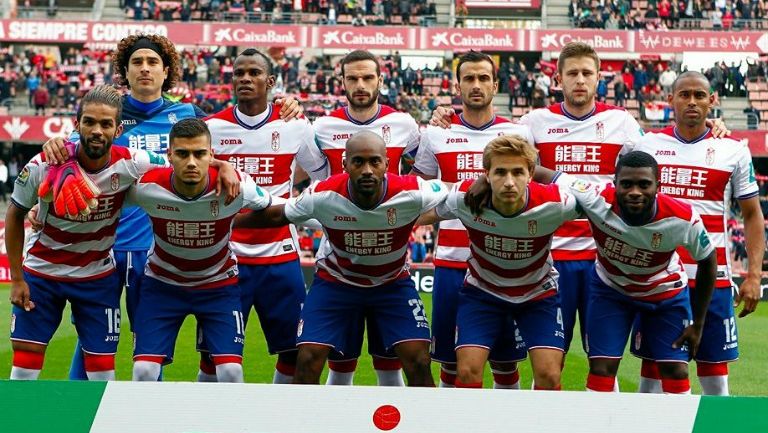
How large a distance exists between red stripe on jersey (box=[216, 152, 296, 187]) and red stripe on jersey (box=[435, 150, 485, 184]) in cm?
109

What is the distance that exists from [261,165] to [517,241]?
190 cm

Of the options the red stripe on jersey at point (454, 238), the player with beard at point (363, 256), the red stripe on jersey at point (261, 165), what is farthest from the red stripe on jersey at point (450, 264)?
the red stripe on jersey at point (261, 165)

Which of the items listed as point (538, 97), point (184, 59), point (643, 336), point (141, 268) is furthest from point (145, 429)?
point (184, 59)

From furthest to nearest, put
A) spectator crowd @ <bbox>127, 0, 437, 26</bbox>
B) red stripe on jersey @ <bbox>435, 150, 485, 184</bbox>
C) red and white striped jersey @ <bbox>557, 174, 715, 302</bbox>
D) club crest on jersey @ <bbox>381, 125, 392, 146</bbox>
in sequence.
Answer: spectator crowd @ <bbox>127, 0, 437, 26</bbox> → club crest on jersey @ <bbox>381, 125, 392, 146</bbox> → red stripe on jersey @ <bbox>435, 150, 485, 184</bbox> → red and white striped jersey @ <bbox>557, 174, 715, 302</bbox>

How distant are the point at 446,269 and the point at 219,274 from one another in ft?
5.07

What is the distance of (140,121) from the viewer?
6898 mm

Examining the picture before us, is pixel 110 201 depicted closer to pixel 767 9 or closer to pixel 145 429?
pixel 145 429

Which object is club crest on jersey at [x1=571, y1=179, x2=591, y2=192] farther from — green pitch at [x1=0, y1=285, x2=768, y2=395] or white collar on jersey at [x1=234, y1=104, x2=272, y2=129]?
green pitch at [x1=0, y1=285, x2=768, y2=395]

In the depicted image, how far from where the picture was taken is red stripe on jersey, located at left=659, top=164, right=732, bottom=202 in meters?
6.66

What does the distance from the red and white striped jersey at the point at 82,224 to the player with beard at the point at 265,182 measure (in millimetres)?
742

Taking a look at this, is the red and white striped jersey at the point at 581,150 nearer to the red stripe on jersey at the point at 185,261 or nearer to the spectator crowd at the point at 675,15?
the red stripe on jersey at the point at 185,261

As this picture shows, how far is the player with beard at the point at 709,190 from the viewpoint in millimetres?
6645

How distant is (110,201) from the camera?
6152mm

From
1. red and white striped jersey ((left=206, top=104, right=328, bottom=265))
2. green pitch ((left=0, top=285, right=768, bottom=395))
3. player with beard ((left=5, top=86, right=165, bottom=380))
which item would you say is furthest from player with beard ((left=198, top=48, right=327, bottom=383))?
green pitch ((left=0, top=285, right=768, bottom=395))
